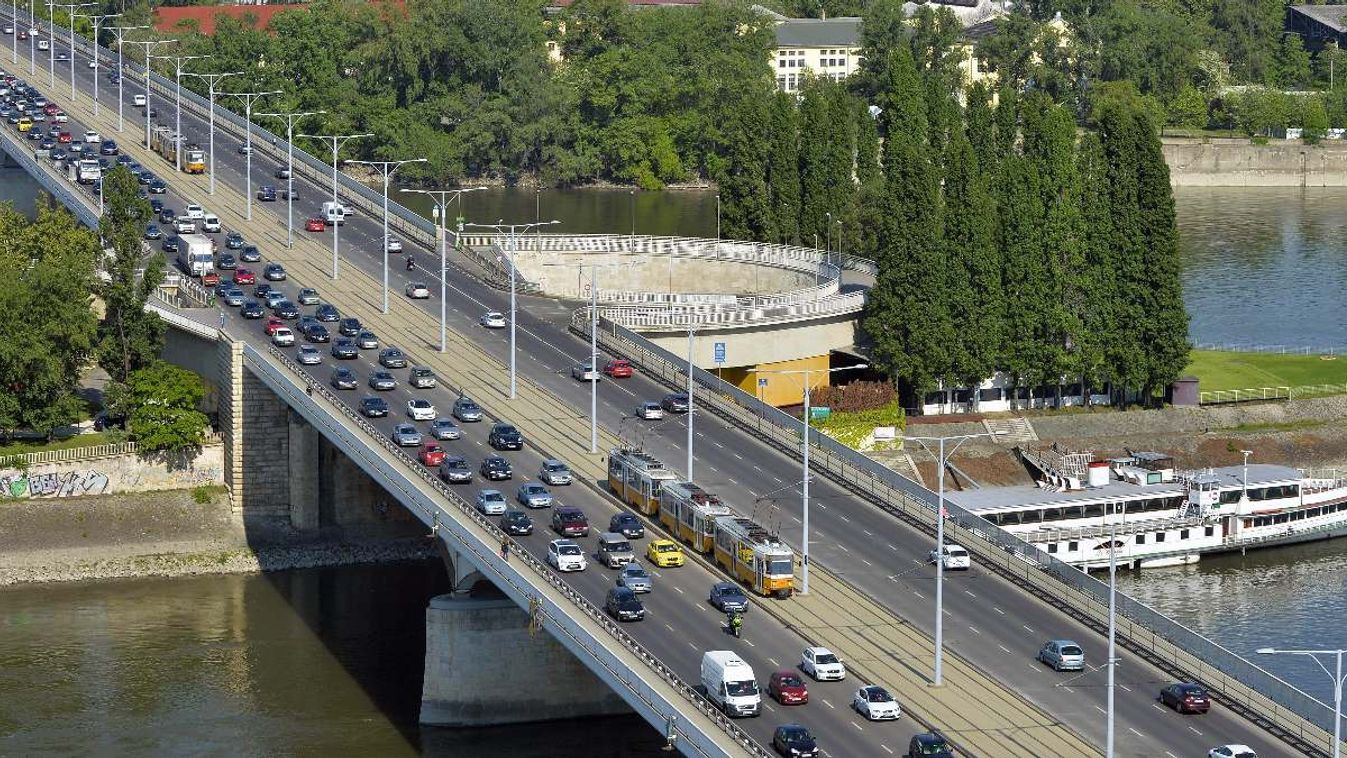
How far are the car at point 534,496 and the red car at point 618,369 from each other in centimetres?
2414

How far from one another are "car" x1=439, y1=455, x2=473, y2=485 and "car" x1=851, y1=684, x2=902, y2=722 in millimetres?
34545

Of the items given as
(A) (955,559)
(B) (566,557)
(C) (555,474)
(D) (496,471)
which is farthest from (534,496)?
(A) (955,559)

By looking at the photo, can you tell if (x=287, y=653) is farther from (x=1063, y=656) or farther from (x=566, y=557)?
(x=1063, y=656)

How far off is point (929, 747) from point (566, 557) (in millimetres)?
26853

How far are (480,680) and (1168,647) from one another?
32.0 meters

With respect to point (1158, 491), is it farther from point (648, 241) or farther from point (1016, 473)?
point (648, 241)

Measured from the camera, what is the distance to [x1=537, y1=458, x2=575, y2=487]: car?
5212 inches

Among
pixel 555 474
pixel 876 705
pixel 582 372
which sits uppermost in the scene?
pixel 582 372

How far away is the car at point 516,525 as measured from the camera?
123m

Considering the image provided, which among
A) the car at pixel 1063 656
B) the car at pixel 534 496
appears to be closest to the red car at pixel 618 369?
the car at pixel 534 496

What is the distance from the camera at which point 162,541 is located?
154 metres

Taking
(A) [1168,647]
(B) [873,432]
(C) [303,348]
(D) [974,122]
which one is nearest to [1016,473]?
(B) [873,432]

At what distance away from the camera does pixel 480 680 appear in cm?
12225

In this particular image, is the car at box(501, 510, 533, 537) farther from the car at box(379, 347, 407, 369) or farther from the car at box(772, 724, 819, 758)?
the car at box(379, 347, 407, 369)
